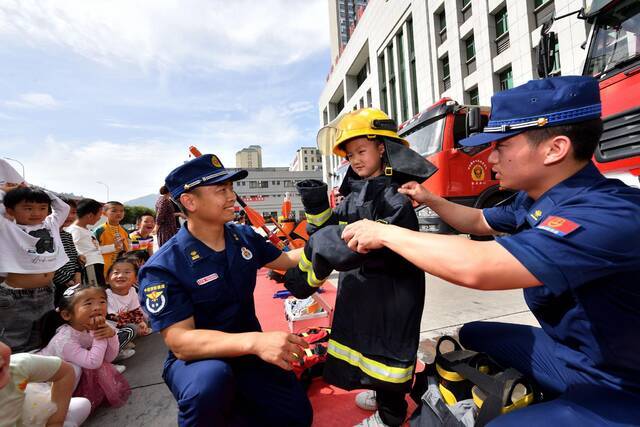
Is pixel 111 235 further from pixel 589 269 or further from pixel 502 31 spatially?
pixel 502 31

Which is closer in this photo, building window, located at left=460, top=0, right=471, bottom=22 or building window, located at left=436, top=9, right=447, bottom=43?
building window, located at left=460, top=0, right=471, bottom=22

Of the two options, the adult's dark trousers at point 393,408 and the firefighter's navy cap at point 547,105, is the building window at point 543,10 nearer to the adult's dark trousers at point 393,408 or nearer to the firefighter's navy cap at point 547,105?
the firefighter's navy cap at point 547,105

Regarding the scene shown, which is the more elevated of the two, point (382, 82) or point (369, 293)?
point (382, 82)

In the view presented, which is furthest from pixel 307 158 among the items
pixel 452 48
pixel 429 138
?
pixel 429 138

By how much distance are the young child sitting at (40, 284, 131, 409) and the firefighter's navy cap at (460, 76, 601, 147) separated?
282cm

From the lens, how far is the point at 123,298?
3.46 meters

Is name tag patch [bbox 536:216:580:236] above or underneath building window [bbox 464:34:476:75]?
underneath

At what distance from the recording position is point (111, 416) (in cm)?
Result: 209

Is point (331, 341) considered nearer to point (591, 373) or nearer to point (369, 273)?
point (369, 273)

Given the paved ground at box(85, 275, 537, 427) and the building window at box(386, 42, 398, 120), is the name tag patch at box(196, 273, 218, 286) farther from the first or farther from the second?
the building window at box(386, 42, 398, 120)

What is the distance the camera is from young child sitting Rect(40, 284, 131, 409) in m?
2.16

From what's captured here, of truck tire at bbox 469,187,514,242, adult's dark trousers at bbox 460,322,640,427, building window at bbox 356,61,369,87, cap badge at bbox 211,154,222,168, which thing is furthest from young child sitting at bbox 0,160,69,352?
building window at bbox 356,61,369,87

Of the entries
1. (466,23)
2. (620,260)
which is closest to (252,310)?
(620,260)

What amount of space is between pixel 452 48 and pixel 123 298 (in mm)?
17781
